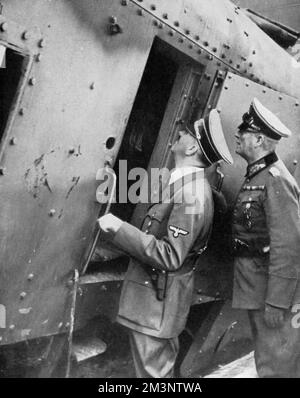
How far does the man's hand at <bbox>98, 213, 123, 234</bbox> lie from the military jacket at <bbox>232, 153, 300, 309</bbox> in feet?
3.04

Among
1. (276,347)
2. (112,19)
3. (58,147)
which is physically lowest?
(276,347)

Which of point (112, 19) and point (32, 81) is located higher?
point (112, 19)

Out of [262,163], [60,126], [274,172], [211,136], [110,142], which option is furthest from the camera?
[262,163]

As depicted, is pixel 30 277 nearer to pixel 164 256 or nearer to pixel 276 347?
pixel 164 256

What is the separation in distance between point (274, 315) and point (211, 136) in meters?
1.19

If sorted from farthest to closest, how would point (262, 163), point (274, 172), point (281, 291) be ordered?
point (262, 163) < point (274, 172) < point (281, 291)

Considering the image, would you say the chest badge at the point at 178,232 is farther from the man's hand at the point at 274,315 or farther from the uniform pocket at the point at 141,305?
the man's hand at the point at 274,315

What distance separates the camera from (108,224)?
7.66 feet

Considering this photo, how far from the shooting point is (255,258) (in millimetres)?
2867

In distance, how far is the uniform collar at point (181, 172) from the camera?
2541 millimetres

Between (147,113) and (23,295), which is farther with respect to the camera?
(147,113)

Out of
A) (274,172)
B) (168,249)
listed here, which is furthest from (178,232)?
(274,172)
